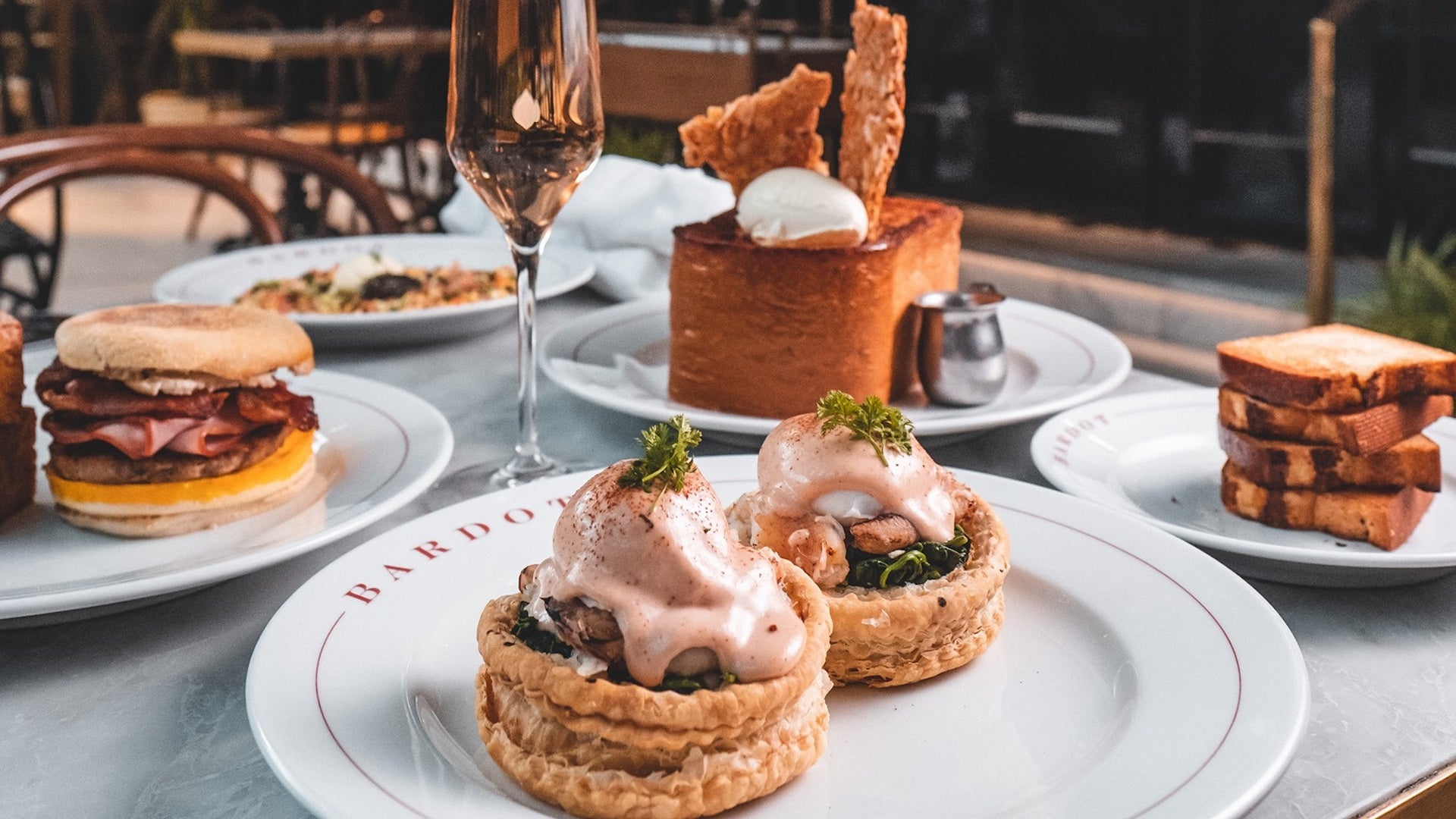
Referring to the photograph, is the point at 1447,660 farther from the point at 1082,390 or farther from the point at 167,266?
the point at 167,266

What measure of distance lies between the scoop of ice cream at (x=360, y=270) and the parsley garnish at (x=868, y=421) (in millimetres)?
1535

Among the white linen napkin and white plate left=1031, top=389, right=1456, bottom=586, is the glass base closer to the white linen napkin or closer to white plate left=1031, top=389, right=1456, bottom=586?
white plate left=1031, top=389, right=1456, bottom=586

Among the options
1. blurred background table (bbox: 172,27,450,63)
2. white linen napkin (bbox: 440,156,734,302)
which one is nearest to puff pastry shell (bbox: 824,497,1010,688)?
white linen napkin (bbox: 440,156,734,302)

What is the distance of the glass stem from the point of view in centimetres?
158

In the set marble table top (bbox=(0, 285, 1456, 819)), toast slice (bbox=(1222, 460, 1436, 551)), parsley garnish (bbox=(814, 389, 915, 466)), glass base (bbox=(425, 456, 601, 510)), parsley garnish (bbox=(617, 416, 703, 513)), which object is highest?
parsley garnish (bbox=(617, 416, 703, 513))

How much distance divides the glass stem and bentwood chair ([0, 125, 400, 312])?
1.76 metres

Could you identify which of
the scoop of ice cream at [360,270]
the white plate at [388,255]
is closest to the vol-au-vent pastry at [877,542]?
the white plate at [388,255]

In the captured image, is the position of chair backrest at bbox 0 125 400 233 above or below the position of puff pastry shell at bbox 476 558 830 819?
above

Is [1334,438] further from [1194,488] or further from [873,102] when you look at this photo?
[873,102]

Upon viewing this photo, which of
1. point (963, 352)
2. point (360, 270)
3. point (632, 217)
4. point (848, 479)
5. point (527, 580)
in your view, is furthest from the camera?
point (632, 217)

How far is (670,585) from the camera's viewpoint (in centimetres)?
90

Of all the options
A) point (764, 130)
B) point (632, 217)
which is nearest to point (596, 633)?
point (764, 130)

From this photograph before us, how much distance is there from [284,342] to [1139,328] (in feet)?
18.7

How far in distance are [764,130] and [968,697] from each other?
3.78 ft
